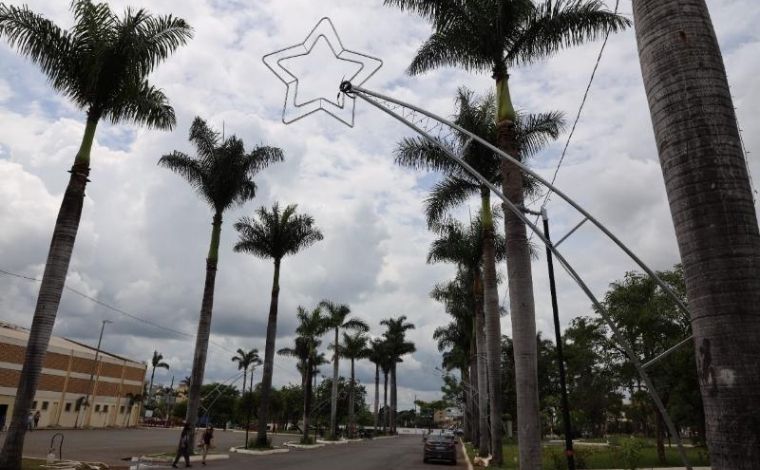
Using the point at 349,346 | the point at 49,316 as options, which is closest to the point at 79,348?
the point at 349,346

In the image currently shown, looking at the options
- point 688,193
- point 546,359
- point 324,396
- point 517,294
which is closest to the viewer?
point 688,193

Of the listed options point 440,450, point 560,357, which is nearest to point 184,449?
point 440,450

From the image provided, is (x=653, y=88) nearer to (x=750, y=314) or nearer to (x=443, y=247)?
(x=750, y=314)

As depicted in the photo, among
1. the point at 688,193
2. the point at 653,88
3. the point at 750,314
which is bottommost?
the point at 750,314

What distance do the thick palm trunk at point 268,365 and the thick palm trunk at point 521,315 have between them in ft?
78.7

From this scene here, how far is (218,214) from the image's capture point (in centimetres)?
2789

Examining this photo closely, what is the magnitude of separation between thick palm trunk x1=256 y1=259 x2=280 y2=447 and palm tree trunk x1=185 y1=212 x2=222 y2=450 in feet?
23.6

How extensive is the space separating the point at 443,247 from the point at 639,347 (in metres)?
11.3

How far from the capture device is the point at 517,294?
1183 centimetres

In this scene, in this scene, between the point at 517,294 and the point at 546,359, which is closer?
the point at 517,294

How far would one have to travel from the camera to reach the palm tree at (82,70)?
14.1 metres

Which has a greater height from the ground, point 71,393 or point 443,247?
point 443,247

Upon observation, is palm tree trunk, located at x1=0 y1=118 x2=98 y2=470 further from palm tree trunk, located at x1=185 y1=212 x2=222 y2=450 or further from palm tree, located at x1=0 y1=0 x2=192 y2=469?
palm tree trunk, located at x1=185 y1=212 x2=222 y2=450

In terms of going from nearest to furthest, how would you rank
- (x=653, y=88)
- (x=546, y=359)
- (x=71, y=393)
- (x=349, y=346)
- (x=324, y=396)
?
(x=653, y=88), (x=71, y=393), (x=349, y=346), (x=546, y=359), (x=324, y=396)
